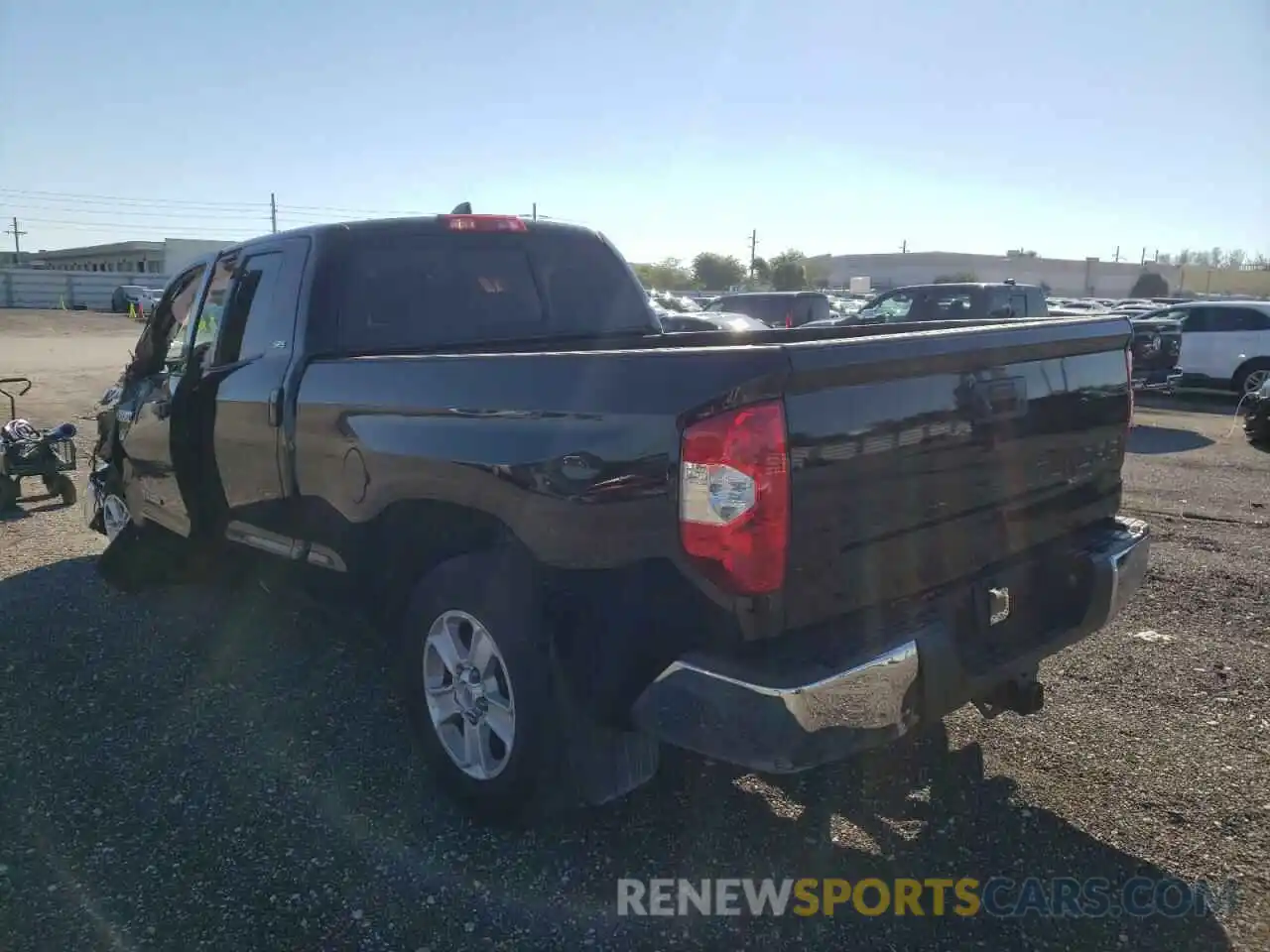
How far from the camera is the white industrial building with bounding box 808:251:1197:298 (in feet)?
281

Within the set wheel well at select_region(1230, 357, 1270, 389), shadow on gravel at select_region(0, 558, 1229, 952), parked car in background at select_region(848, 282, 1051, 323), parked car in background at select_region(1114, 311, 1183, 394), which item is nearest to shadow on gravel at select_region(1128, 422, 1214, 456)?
parked car in background at select_region(1114, 311, 1183, 394)

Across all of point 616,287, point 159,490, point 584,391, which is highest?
point 616,287

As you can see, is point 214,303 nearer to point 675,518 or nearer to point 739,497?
point 675,518

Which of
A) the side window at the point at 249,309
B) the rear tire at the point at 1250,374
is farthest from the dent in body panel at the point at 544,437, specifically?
the rear tire at the point at 1250,374

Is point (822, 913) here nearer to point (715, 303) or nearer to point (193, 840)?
point (193, 840)

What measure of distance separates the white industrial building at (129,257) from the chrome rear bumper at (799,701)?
253ft

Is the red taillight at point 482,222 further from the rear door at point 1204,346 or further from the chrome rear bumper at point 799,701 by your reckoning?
the rear door at point 1204,346

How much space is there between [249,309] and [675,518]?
288 centimetres

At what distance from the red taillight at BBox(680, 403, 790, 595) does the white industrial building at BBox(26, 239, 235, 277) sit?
77012mm

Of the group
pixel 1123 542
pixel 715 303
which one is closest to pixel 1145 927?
pixel 1123 542

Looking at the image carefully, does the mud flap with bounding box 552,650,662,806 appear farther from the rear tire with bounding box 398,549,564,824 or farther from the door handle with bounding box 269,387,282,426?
the door handle with bounding box 269,387,282,426

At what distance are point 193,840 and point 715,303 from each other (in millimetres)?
20471

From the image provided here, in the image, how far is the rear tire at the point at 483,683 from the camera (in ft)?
9.53

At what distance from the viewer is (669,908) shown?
287cm
